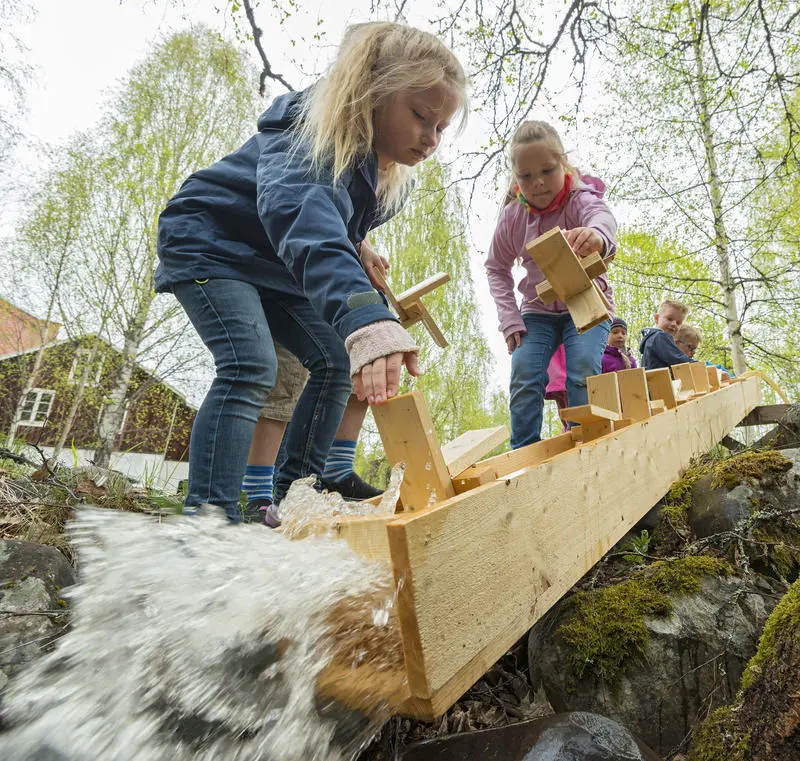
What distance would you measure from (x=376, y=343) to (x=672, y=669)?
116 cm

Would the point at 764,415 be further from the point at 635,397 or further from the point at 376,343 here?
the point at 376,343

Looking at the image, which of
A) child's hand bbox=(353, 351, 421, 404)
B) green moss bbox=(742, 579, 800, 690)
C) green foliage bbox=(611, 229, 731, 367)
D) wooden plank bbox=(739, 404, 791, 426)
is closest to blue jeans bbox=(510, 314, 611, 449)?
green moss bbox=(742, 579, 800, 690)

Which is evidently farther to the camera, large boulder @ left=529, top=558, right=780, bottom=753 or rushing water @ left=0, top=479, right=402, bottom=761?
large boulder @ left=529, top=558, right=780, bottom=753

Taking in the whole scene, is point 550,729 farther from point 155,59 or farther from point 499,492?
point 155,59

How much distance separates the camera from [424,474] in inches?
41.3

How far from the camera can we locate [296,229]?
1452 millimetres

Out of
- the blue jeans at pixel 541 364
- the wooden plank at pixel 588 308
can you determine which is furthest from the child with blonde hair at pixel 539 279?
the wooden plank at pixel 588 308

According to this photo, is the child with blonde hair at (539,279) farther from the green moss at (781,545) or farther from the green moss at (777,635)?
the green moss at (777,635)

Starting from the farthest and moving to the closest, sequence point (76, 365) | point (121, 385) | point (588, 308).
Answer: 1. point (76, 365)
2. point (121, 385)
3. point (588, 308)

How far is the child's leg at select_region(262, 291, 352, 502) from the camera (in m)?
2.01

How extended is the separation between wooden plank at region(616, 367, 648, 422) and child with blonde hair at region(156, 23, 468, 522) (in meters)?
1.25

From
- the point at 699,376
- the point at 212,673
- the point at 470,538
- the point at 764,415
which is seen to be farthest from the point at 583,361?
the point at 764,415

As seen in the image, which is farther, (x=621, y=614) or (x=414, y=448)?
(x=621, y=614)

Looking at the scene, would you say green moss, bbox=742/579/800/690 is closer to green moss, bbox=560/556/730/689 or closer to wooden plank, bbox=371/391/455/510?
green moss, bbox=560/556/730/689
